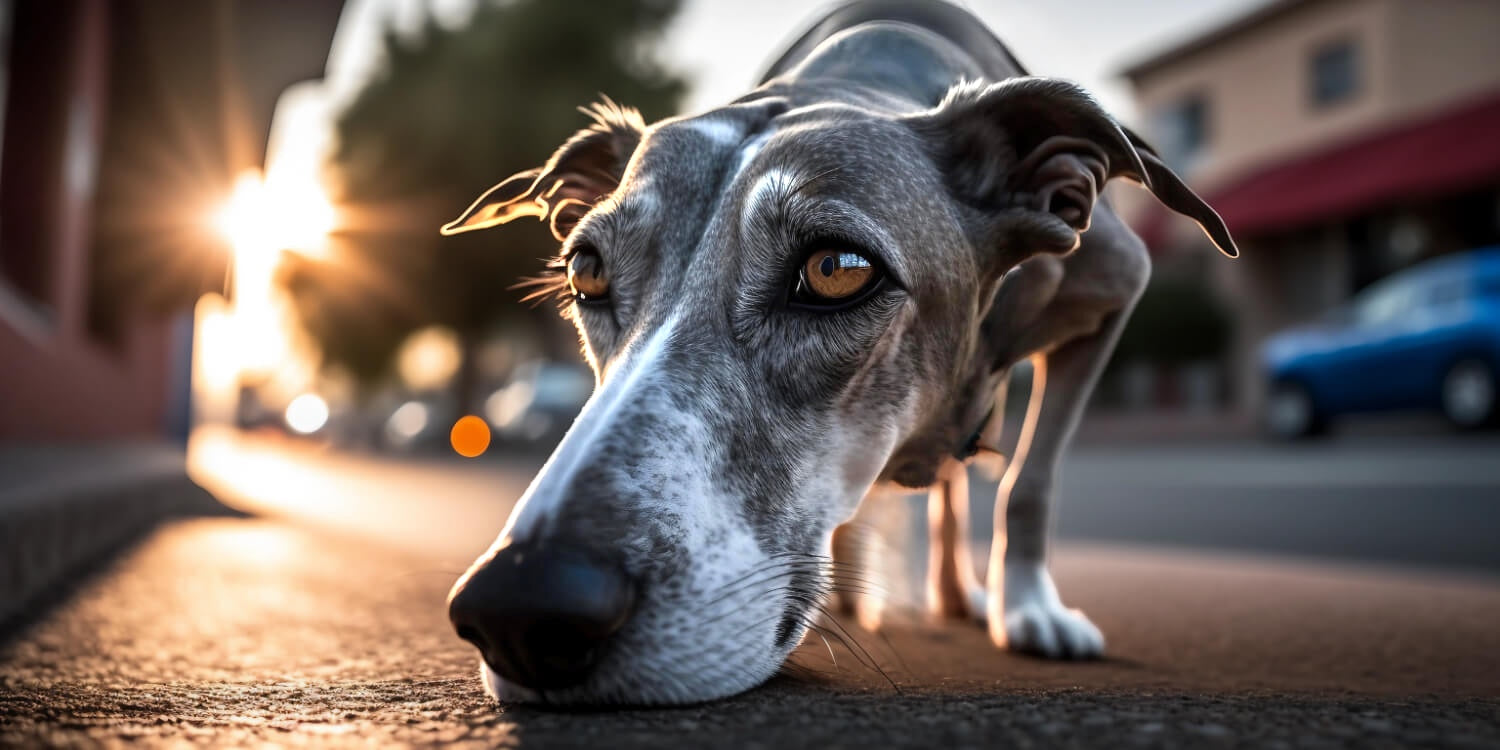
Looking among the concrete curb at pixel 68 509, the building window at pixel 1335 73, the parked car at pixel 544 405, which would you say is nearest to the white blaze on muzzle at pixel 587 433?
the concrete curb at pixel 68 509

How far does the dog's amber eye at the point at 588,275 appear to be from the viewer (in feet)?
8.32

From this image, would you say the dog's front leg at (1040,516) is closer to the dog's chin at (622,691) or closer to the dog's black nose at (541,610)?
the dog's chin at (622,691)

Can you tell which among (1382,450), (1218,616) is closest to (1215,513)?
(1218,616)

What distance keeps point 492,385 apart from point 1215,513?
→ 41.0m

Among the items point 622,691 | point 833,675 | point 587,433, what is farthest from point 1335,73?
point 622,691

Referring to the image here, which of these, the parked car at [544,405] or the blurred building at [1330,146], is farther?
the parked car at [544,405]

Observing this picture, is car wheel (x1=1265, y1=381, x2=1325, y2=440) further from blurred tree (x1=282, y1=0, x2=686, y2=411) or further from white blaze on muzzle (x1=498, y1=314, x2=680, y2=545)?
white blaze on muzzle (x1=498, y1=314, x2=680, y2=545)

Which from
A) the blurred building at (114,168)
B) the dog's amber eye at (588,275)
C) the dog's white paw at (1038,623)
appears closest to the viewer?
the dog's amber eye at (588,275)

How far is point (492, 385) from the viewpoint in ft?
152

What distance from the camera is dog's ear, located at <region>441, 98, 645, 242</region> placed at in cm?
305

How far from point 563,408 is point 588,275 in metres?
20.4

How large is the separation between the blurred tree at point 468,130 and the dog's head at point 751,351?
69.3 ft

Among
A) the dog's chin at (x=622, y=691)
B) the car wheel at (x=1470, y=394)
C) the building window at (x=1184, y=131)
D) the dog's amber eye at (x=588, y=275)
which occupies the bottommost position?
the dog's chin at (x=622, y=691)

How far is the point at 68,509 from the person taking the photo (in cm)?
415
